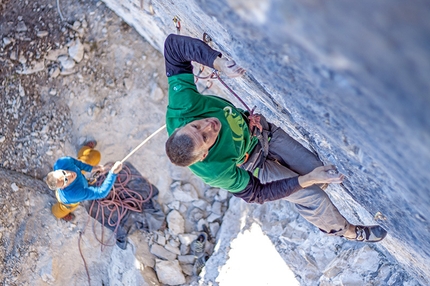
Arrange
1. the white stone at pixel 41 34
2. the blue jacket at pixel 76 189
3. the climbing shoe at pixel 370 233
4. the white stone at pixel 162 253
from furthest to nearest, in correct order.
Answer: the white stone at pixel 162 253, the white stone at pixel 41 34, the blue jacket at pixel 76 189, the climbing shoe at pixel 370 233

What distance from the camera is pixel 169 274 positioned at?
5168mm

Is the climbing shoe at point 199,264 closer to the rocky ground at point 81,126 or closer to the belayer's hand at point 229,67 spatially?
the rocky ground at point 81,126

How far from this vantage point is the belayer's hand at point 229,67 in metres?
2.68

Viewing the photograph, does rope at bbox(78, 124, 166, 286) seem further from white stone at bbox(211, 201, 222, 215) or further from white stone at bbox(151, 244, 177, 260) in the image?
white stone at bbox(211, 201, 222, 215)

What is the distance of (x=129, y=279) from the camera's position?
5.05 m

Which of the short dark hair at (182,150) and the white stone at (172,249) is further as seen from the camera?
the white stone at (172,249)

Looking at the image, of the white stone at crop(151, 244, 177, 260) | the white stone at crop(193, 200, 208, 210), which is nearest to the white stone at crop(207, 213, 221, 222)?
the white stone at crop(193, 200, 208, 210)

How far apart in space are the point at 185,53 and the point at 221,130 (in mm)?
549

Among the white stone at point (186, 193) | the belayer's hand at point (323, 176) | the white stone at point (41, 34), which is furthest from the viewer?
the white stone at point (186, 193)

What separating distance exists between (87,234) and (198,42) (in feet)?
11.2

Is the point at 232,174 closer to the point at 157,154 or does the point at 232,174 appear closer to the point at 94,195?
the point at 94,195

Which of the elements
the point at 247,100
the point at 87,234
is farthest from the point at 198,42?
the point at 87,234

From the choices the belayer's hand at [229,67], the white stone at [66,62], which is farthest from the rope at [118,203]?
the belayer's hand at [229,67]

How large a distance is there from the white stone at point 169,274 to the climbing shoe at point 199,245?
28 cm
